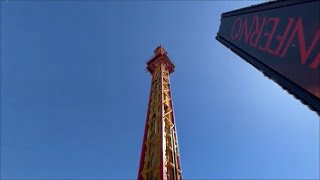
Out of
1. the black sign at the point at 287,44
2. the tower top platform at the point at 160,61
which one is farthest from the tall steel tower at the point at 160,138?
the black sign at the point at 287,44

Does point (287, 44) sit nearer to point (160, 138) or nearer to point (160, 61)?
point (160, 138)

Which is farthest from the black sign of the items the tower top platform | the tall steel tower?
the tower top platform

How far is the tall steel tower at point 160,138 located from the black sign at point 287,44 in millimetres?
7782

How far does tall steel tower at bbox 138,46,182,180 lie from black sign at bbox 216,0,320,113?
778cm

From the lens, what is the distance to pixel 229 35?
5.20 metres

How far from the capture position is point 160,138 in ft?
41.7

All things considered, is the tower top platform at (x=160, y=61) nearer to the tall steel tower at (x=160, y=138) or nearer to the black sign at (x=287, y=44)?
the tall steel tower at (x=160, y=138)

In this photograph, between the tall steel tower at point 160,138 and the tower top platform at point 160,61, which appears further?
the tower top platform at point 160,61

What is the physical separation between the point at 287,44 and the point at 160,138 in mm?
10074

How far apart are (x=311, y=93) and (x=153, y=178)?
388 inches

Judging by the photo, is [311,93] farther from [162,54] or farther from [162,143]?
[162,54]

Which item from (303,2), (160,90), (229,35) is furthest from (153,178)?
(303,2)

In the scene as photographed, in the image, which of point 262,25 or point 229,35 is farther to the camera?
point 229,35

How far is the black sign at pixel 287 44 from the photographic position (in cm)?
282
